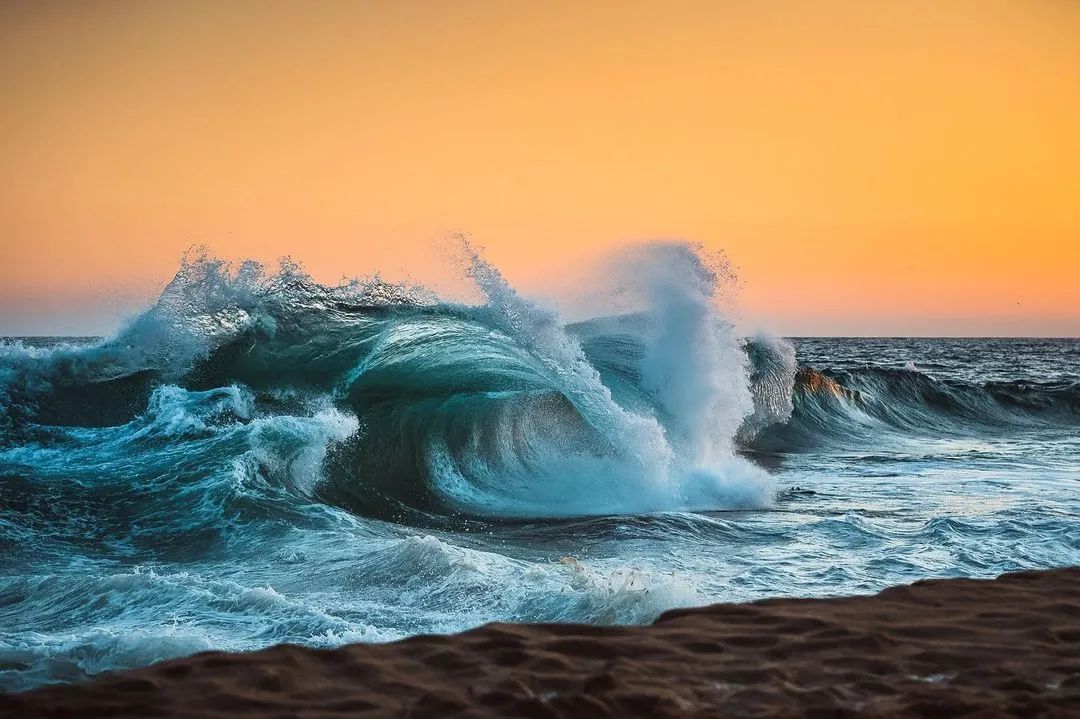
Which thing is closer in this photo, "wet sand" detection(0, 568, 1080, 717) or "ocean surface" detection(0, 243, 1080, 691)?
"wet sand" detection(0, 568, 1080, 717)

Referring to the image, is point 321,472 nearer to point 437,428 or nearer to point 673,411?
point 437,428

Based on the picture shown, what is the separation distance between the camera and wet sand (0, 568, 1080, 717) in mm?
2717

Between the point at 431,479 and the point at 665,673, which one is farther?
the point at 431,479

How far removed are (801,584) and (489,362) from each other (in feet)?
25.2

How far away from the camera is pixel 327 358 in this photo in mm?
12703

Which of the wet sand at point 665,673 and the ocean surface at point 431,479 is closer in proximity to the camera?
the wet sand at point 665,673

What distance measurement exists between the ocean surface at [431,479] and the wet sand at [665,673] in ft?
4.74

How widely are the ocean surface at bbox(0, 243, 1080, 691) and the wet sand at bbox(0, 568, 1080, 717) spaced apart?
1.44 meters

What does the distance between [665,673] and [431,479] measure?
7404 mm

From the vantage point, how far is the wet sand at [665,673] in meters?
2.72

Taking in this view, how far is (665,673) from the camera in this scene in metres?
3.01

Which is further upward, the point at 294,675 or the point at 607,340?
the point at 607,340

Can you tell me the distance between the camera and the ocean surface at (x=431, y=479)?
17.4 ft

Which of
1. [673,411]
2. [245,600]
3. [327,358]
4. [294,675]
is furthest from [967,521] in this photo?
[327,358]
